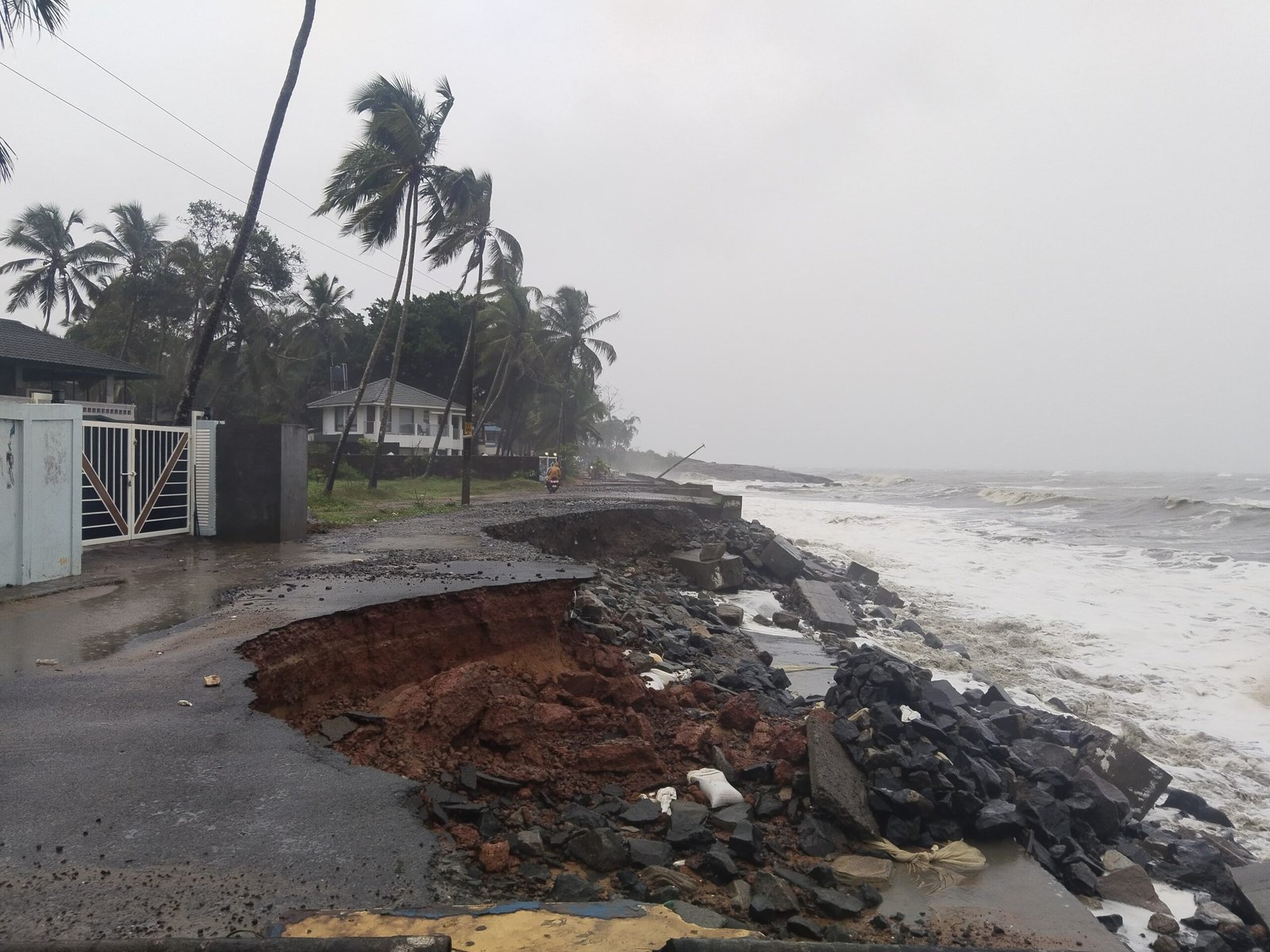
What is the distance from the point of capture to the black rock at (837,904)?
13.0 feet

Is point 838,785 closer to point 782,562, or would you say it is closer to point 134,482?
point 134,482

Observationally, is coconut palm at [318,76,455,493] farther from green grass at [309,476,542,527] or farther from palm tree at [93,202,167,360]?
palm tree at [93,202,167,360]

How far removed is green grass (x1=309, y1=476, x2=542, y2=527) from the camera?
58.1 feet

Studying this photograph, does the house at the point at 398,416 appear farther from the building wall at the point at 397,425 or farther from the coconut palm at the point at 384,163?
the coconut palm at the point at 384,163

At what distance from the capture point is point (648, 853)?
4.00m

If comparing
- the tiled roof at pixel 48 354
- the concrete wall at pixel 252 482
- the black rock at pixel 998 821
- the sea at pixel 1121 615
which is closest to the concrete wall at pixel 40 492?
the concrete wall at pixel 252 482

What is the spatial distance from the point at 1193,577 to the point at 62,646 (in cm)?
2106

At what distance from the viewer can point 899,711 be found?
6137mm

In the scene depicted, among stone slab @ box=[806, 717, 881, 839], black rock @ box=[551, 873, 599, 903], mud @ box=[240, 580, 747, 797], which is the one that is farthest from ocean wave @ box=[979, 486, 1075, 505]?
black rock @ box=[551, 873, 599, 903]

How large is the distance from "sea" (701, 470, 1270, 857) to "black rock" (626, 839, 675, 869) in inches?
198

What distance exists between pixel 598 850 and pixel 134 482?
9541mm

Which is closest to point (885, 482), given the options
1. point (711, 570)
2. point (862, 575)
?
point (862, 575)

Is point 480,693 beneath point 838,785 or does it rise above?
above

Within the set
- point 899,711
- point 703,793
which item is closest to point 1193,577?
point 899,711
